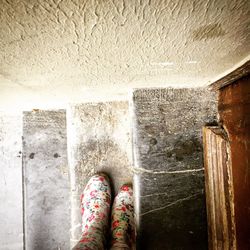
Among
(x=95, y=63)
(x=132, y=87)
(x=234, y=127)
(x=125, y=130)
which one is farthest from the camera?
(x=125, y=130)

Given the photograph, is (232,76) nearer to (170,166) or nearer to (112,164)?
(170,166)

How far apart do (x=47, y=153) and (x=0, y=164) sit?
639 mm

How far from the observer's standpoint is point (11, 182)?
7.61ft

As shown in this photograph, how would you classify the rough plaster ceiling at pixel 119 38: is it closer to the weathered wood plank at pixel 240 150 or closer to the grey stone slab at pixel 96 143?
the weathered wood plank at pixel 240 150

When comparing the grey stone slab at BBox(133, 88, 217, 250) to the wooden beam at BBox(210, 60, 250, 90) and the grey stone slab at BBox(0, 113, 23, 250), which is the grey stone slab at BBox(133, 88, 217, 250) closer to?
the wooden beam at BBox(210, 60, 250, 90)

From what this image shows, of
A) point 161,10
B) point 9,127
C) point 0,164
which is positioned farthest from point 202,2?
point 0,164

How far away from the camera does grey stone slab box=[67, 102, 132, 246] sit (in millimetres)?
1915

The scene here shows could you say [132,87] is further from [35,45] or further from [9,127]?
[9,127]

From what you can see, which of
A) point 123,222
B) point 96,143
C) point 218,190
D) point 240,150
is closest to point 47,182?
point 96,143

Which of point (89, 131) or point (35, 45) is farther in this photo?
point (89, 131)

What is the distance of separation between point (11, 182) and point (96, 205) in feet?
4.17

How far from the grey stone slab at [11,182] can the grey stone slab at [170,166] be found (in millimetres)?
1684

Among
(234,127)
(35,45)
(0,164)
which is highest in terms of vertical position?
(35,45)

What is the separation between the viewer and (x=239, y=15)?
46 centimetres
